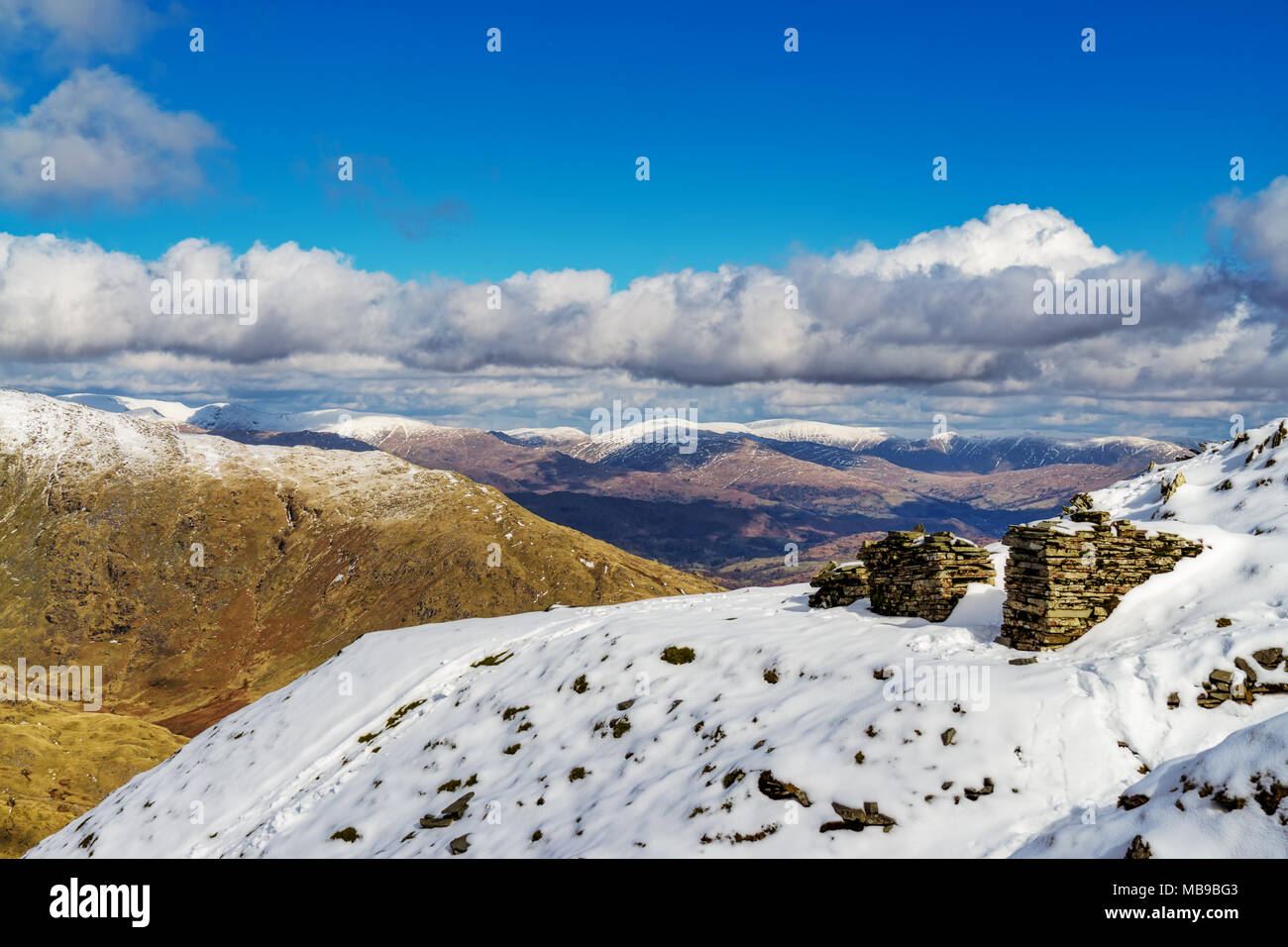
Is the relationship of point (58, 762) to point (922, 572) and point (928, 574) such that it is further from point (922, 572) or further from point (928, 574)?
point (928, 574)

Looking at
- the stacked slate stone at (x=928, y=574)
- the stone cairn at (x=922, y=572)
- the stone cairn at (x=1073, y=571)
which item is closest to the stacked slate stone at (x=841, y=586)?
the stone cairn at (x=922, y=572)

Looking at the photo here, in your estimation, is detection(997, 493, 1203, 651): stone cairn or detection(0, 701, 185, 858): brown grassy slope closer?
detection(997, 493, 1203, 651): stone cairn

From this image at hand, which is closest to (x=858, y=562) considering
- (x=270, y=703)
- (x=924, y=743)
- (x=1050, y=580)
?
(x=1050, y=580)

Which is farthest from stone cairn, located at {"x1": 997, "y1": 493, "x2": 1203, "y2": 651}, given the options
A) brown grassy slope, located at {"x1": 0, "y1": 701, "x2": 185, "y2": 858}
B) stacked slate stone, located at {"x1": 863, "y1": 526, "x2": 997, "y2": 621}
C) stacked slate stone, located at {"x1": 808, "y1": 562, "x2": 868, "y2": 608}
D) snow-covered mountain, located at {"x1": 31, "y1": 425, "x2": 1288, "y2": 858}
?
A: brown grassy slope, located at {"x1": 0, "y1": 701, "x2": 185, "y2": 858}

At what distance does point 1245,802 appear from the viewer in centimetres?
1245

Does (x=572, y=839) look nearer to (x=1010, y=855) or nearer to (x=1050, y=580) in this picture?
(x=1010, y=855)

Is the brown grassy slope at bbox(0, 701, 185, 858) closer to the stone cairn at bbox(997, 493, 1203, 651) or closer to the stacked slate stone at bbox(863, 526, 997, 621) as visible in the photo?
the stacked slate stone at bbox(863, 526, 997, 621)

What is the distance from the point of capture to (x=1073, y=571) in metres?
24.2

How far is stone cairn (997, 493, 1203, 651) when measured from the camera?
78.6ft

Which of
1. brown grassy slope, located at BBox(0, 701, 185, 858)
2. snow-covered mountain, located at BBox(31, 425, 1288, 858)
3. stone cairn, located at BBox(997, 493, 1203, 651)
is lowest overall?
brown grassy slope, located at BBox(0, 701, 185, 858)

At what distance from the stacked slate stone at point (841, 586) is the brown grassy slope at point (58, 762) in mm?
120158

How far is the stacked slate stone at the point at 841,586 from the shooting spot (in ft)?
121
